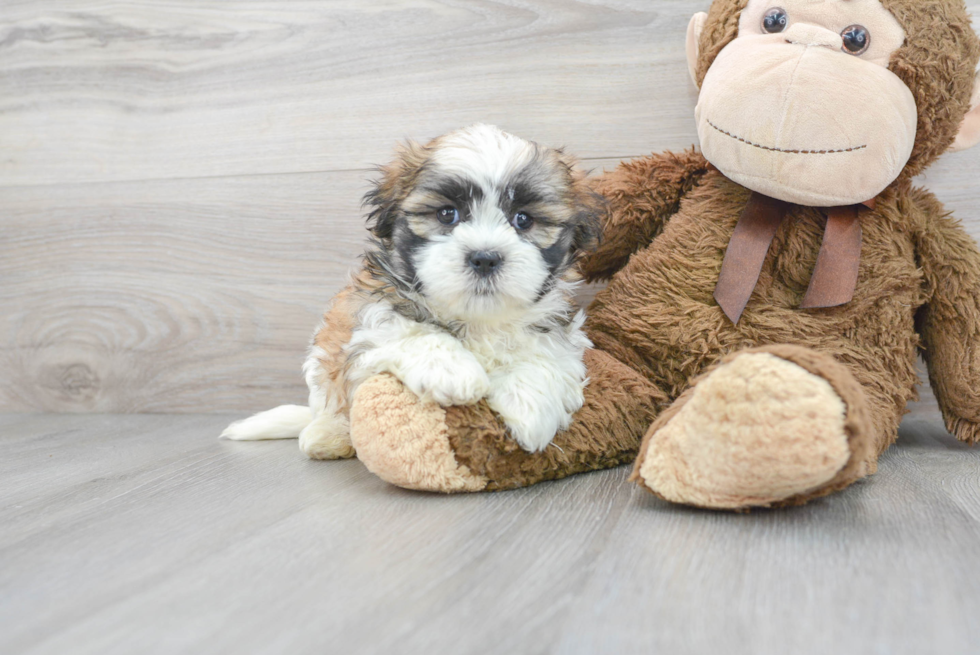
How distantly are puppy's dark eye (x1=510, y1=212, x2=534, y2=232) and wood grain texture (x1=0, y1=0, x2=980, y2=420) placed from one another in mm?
566

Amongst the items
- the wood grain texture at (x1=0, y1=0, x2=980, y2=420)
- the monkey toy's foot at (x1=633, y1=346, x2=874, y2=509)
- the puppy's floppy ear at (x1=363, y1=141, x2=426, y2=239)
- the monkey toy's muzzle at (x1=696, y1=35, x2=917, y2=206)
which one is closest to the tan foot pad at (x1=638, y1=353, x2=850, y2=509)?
the monkey toy's foot at (x1=633, y1=346, x2=874, y2=509)

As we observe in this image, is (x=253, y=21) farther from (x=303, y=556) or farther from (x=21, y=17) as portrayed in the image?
(x=303, y=556)

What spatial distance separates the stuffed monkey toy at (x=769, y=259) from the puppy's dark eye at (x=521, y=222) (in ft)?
0.96

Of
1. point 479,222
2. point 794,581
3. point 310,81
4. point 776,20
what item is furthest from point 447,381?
point 310,81

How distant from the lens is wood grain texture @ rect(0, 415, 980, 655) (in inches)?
27.8

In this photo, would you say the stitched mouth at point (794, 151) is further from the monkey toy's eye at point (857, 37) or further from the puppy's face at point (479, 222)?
the puppy's face at point (479, 222)

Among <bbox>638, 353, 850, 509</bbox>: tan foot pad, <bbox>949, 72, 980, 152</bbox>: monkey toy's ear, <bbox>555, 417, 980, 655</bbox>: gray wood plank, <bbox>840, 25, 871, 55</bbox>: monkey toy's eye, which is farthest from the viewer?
<bbox>949, 72, 980, 152</bbox>: monkey toy's ear

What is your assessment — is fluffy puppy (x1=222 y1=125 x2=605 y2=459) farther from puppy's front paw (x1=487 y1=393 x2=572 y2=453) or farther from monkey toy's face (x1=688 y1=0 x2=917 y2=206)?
monkey toy's face (x1=688 y1=0 x2=917 y2=206)

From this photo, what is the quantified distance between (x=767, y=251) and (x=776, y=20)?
0.39m

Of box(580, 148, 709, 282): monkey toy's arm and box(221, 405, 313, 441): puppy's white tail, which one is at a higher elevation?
box(580, 148, 709, 282): monkey toy's arm

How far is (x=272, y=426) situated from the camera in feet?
5.44

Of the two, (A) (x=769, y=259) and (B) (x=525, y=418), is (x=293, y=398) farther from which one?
(A) (x=769, y=259)

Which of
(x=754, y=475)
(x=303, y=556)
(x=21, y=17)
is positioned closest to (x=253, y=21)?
(x=21, y=17)

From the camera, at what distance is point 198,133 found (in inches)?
75.7
